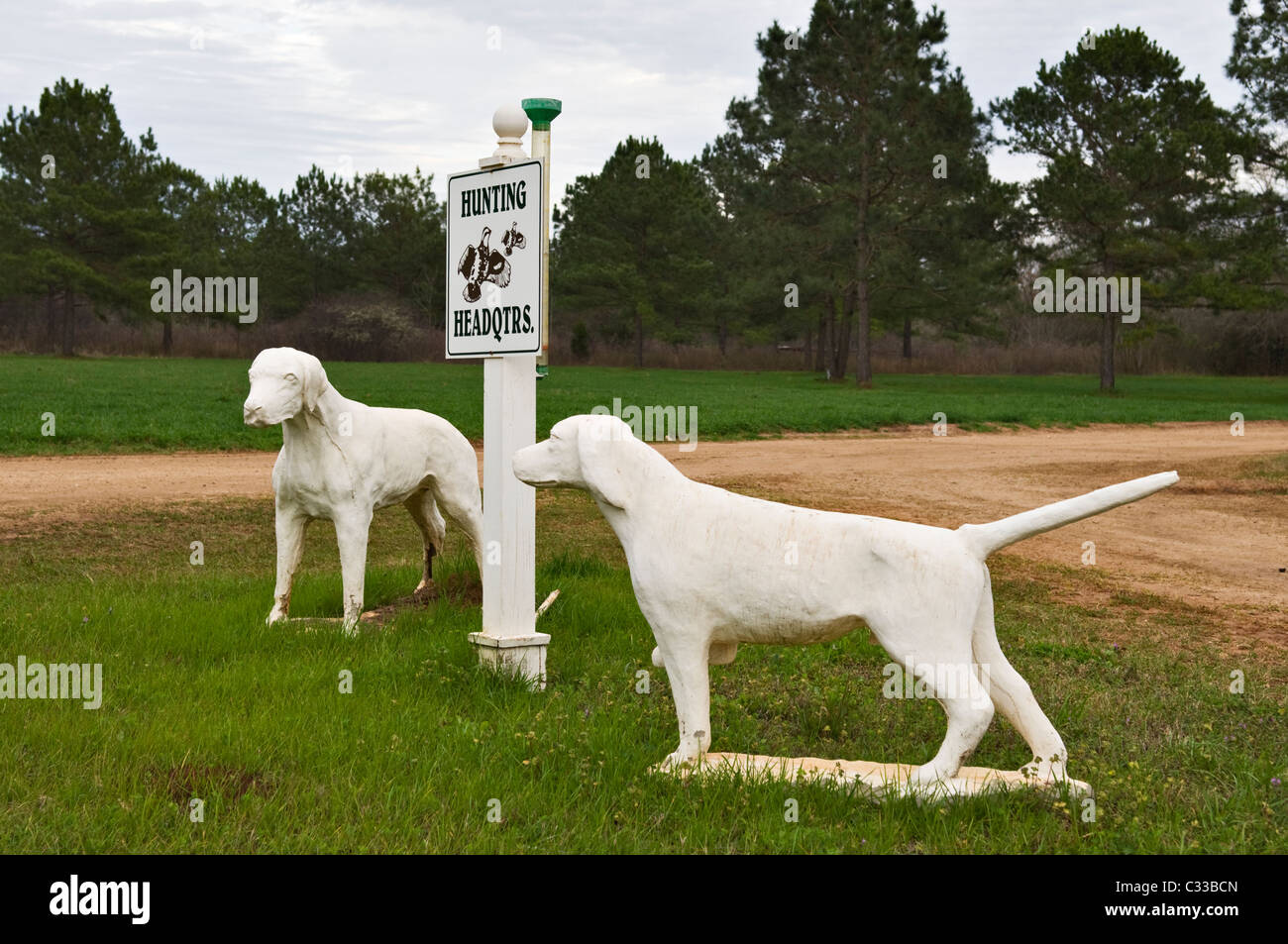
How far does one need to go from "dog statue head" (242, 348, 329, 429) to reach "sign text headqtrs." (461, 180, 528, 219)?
1181 millimetres

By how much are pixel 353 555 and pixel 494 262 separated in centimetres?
196

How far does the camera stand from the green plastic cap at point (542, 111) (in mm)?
6605

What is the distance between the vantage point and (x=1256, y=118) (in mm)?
36438

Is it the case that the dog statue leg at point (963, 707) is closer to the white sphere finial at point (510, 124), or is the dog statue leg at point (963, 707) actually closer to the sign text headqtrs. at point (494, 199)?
the sign text headqtrs. at point (494, 199)

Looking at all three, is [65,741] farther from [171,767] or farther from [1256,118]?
[1256,118]

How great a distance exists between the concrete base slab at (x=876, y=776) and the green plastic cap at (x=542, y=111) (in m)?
3.61

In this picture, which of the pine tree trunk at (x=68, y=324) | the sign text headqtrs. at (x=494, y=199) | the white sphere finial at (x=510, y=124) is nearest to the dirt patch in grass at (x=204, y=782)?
the sign text headqtrs. at (x=494, y=199)

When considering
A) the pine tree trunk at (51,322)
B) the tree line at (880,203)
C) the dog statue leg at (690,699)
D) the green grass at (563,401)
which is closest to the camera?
the dog statue leg at (690,699)

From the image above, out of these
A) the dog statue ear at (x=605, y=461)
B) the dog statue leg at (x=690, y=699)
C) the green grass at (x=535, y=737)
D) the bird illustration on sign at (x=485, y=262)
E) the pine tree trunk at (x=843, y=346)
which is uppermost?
the pine tree trunk at (x=843, y=346)

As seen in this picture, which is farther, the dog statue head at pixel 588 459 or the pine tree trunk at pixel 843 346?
the pine tree trunk at pixel 843 346

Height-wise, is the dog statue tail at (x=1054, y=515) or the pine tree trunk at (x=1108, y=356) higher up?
the pine tree trunk at (x=1108, y=356)

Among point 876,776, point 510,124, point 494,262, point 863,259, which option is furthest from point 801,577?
point 863,259

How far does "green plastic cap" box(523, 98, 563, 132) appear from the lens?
21.7 ft

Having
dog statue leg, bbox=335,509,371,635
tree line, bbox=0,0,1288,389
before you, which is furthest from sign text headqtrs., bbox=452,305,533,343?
tree line, bbox=0,0,1288,389
